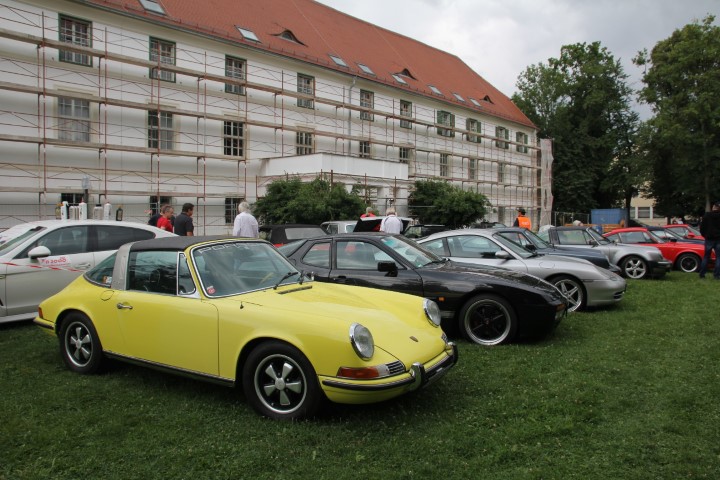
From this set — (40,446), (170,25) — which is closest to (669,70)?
(170,25)

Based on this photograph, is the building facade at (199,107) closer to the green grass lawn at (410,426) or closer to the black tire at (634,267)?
the green grass lawn at (410,426)

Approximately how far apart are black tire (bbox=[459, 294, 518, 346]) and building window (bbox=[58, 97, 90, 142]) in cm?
1914

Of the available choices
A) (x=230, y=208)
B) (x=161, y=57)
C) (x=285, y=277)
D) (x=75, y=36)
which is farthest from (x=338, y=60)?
(x=285, y=277)

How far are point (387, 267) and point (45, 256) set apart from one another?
4.74m

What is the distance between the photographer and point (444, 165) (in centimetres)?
3925

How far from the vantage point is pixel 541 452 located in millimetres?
3537

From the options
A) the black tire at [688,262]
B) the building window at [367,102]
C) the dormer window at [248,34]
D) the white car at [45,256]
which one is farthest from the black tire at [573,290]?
the building window at [367,102]

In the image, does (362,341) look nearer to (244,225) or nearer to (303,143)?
(244,225)

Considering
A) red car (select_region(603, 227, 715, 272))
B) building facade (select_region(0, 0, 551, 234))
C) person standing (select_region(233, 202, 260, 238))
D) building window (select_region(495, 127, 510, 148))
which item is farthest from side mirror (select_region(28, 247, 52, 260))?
building window (select_region(495, 127, 510, 148))

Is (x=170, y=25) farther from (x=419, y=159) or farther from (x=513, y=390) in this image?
(x=513, y=390)

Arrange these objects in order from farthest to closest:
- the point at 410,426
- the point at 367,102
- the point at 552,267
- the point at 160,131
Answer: the point at 367,102, the point at 160,131, the point at 552,267, the point at 410,426

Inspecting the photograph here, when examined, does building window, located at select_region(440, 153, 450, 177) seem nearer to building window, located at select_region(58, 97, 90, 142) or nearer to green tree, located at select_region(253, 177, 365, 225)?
green tree, located at select_region(253, 177, 365, 225)

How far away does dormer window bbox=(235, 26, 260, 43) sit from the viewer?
86.4 feet

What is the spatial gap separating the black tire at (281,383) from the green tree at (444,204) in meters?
27.1
